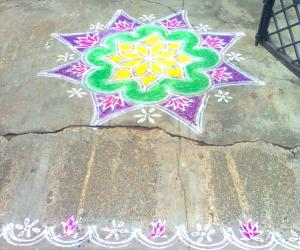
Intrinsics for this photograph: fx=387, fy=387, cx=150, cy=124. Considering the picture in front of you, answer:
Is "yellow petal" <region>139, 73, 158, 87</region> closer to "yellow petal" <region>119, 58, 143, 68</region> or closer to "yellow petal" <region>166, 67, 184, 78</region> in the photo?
"yellow petal" <region>166, 67, 184, 78</region>

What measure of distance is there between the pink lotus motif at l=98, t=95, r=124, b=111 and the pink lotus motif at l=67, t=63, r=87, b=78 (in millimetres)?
635

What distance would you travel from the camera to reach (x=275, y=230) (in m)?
3.72

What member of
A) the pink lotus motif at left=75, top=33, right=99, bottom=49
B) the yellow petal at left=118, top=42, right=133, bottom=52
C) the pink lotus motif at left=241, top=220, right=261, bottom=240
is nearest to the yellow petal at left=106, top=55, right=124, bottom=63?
the yellow petal at left=118, top=42, right=133, bottom=52

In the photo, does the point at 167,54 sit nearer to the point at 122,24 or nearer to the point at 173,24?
the point at 173,24

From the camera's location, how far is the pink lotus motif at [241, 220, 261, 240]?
12.1 ft

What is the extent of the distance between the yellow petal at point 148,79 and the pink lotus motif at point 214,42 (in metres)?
1.17

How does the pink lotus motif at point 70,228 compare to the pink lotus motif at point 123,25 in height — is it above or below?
below

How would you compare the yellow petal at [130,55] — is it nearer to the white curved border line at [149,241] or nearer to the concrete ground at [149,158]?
the concrete ground at [149,158]

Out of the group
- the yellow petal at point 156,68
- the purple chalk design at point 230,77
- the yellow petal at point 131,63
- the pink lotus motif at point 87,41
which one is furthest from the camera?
the pink lotus motif at point 87,41

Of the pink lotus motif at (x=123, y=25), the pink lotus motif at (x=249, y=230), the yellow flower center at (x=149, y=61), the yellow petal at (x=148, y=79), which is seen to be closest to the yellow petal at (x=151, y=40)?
the yellow flower center at (x=149, y=61)

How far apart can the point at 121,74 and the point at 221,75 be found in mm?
1411

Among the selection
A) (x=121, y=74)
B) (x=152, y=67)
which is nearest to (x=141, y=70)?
(x=152, y=67)

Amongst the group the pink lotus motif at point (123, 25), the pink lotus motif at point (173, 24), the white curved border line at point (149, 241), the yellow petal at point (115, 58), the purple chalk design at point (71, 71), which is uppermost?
the pink lotus motif at point (173, 24)

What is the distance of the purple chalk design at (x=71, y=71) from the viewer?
17.9 feet
